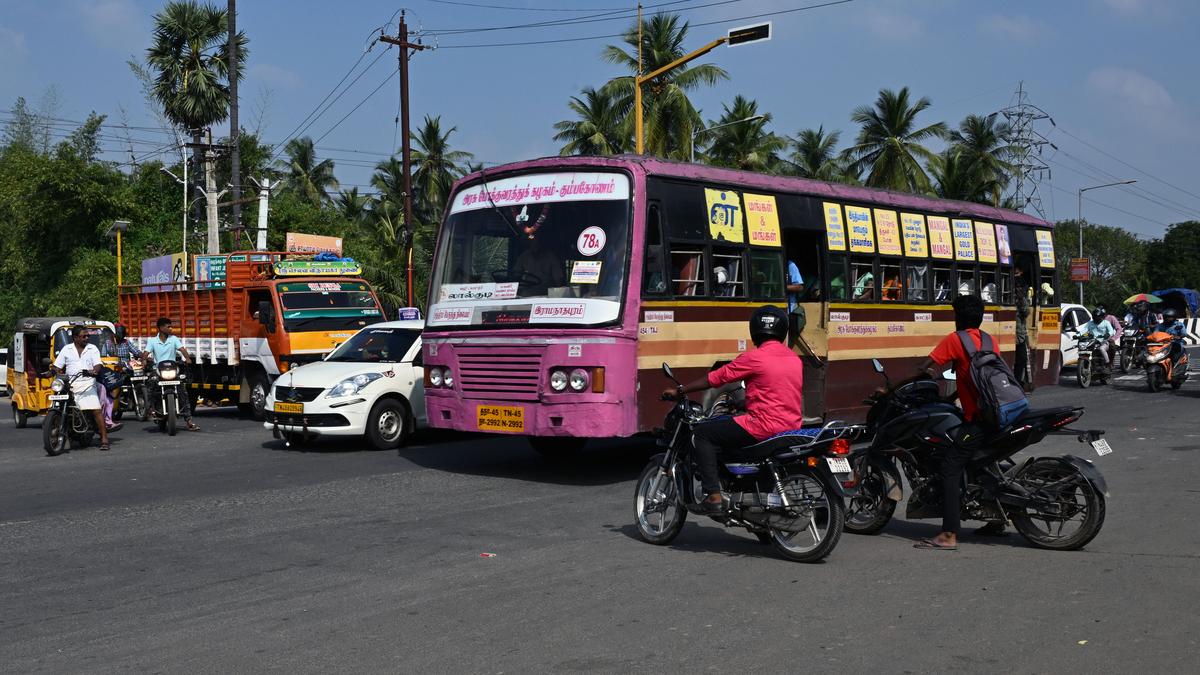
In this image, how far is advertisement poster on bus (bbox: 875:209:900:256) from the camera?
14375mm

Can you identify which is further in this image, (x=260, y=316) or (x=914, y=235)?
(x=260, y=316)

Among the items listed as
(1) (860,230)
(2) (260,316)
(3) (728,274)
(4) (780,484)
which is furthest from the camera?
(2) (260,316)

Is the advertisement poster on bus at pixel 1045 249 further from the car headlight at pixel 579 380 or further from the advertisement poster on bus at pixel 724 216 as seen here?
the car headlight at pixel 579 380

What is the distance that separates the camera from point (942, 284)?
15477 millimetres

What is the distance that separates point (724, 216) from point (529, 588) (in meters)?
6.12

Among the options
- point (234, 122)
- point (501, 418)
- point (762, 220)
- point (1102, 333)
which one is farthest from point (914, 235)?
point (234, 122)

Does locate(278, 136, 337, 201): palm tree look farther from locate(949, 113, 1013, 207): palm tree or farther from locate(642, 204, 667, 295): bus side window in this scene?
locate(642, 204, 667, 295): bus side window

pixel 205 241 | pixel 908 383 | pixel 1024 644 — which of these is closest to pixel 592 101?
pixel 205 241

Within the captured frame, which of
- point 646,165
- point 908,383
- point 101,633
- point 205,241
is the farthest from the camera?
point 205,241

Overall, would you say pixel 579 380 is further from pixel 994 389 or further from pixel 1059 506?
pixel 1059 506

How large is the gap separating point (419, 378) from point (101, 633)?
904 centimetres

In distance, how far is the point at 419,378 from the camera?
14.9 m

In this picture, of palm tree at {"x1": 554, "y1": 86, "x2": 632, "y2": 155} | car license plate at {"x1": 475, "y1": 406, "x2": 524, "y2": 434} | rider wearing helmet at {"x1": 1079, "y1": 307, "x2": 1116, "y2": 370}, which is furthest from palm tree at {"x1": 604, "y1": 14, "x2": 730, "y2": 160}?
car license plate at {"x1": 475, "y1": 406, "x2": 524, "y2": 434}

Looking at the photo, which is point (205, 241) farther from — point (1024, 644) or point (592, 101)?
point (1024, 644)
